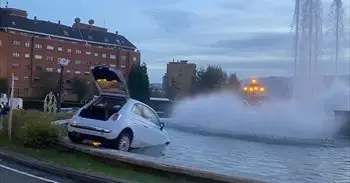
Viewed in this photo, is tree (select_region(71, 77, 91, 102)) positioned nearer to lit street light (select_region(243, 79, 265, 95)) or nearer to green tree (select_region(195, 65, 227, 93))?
Answer: green tree (select_region(195, 65, 227, 93))

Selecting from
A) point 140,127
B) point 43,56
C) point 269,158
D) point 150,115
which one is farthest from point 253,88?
point 43,56

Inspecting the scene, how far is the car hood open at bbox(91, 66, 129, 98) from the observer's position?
15.3 meters

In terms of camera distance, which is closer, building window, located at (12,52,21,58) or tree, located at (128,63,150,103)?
building window, located at (12,52,21,58)

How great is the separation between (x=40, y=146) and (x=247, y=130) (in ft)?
63.9

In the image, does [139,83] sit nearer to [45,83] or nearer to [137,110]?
[45,83]

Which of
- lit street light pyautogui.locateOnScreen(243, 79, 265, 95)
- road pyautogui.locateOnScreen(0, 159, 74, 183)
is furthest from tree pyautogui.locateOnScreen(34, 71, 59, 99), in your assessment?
road pyautogui.locateOnScreen(0, 159, 74, 183)

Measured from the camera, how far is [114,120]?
13.9 meters

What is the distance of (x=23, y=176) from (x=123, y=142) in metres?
4.54

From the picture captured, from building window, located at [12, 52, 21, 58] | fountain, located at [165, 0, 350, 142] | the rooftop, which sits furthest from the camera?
the rooftop

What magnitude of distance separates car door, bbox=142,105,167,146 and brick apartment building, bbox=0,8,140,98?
63.7 m

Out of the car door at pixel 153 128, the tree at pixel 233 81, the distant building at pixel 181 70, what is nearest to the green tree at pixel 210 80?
the tree at pixel 233 81

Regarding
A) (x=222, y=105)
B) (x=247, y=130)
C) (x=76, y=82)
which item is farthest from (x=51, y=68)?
(x=247, y=130)

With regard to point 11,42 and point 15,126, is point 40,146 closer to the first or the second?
point 15,126

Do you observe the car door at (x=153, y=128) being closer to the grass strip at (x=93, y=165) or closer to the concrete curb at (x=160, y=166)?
the concrete curb at (x=160, y=166)
